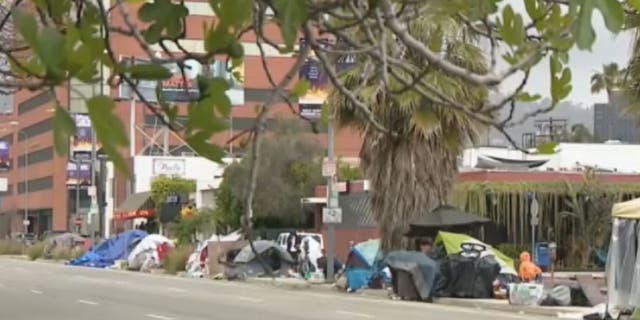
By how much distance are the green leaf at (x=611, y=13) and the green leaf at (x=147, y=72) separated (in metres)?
1.05

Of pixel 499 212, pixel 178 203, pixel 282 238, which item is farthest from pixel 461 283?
pixel 178 203

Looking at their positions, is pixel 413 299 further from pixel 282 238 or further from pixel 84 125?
pixel 84 125

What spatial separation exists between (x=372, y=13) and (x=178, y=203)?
6313cm

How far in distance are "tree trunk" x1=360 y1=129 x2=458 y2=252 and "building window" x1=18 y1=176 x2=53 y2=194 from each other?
73546 mm

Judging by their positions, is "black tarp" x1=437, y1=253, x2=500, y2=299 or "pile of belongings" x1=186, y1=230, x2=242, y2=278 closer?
"black tarp" x1=437, y1=253, x2=500, y2=299

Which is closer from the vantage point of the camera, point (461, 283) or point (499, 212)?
point (461, 283)

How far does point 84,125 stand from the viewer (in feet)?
8.61

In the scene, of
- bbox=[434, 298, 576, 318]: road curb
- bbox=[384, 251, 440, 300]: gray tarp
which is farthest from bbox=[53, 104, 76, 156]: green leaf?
bbox=[384, 251, 440, 300]: gray tarp

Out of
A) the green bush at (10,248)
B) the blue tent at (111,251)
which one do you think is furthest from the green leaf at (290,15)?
the green bush at (10,248)

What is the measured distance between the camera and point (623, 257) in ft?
69.4

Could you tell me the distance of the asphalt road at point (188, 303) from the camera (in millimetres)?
23719

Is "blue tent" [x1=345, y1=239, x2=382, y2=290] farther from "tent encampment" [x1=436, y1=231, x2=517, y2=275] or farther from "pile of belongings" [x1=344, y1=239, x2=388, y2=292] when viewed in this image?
"tent encampment" [x1=436, y1=231, x2=517, y2=275]

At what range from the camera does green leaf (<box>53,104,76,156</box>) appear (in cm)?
260

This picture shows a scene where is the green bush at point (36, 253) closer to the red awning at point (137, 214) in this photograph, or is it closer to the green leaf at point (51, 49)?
the red awning at point (137, 214)
